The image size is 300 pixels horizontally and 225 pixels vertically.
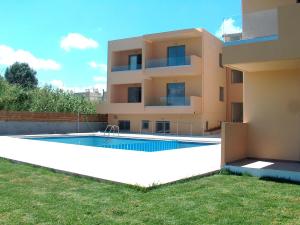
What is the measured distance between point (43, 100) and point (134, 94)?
34.1ft

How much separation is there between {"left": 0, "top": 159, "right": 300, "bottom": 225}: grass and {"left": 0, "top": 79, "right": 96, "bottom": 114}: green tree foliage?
94.8 feet

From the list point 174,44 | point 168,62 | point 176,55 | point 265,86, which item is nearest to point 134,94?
point 168,62

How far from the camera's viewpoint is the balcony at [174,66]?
28.8m

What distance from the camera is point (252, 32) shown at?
11.0 meters

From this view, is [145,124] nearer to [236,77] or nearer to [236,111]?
[236,111]

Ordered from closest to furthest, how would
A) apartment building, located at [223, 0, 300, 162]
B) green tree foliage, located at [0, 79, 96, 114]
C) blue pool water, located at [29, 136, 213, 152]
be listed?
1. apartment building, located at [223, 0, 300, 162]
2. blue pool water, located at [29, 136, 213, 152]
3. green tree foliage, located at [0, 79, 96, 114]

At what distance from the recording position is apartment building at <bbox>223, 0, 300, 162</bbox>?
9555 mm

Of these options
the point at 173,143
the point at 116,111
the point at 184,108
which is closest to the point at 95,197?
the point at 173,143

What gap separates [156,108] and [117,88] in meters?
6.61

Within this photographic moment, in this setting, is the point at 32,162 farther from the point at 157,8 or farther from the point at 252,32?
the point at 157,8

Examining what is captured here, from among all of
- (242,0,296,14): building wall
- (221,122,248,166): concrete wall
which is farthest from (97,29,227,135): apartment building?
(221,122,248,166): concrete wall

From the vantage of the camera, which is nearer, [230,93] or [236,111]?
[236,111]

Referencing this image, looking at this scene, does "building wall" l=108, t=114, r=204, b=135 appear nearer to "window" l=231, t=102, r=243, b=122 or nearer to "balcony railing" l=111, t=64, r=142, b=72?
"balcony railing" l=111, t=64, r=142, b=72

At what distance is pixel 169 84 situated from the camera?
31.7 meters
